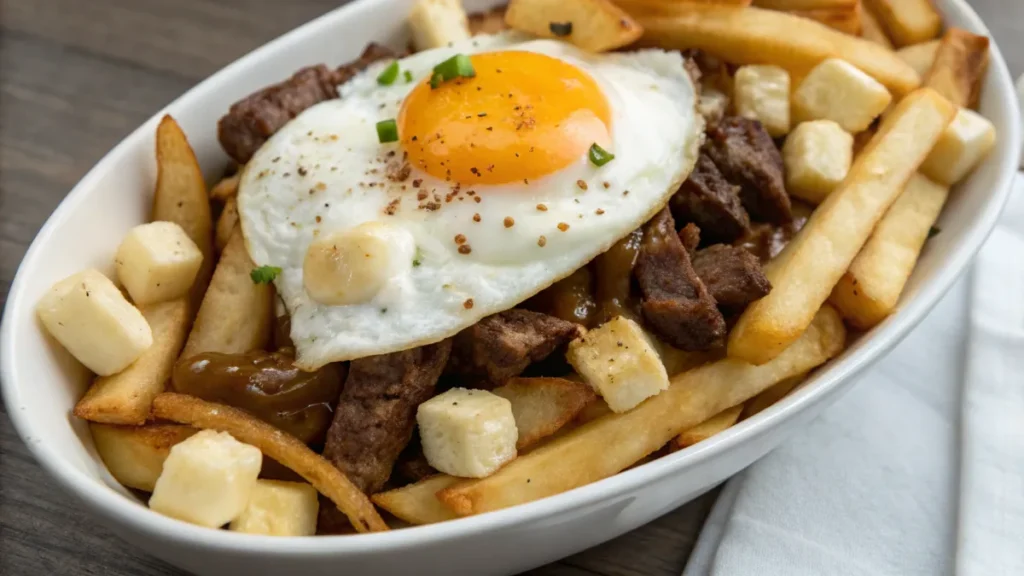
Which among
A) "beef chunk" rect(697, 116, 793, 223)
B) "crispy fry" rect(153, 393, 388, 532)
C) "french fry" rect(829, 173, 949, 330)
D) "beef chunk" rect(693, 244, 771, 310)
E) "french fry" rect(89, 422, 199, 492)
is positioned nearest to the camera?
"crispy fry" rect(153, 393, 388, 532)

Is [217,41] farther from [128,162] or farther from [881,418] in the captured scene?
[881,418]

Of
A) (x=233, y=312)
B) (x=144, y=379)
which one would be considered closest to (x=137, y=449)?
(x=144, y=379)

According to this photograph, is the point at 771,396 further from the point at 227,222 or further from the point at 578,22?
the point at 227,222

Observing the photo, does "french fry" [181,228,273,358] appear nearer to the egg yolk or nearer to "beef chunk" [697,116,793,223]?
the egg yolk

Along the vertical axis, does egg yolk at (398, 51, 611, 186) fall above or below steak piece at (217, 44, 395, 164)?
above

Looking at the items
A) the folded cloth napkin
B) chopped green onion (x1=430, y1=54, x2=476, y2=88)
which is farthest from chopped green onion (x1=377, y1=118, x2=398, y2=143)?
the folded cloth napkin

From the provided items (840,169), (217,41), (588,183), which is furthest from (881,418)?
(217,41)

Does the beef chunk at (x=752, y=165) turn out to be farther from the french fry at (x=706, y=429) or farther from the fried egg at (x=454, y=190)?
the french fry at (x=706, y=429)
